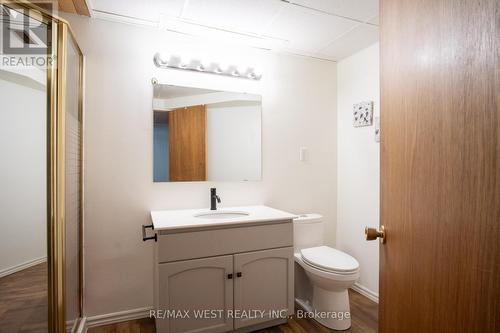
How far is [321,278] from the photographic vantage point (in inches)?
73.0

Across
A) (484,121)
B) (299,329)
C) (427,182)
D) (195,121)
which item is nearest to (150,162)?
(195,121)

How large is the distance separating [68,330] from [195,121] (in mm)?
1540

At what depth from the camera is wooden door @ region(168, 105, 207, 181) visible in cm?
208

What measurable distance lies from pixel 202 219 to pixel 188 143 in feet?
2.17

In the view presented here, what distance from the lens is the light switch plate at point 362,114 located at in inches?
88.1

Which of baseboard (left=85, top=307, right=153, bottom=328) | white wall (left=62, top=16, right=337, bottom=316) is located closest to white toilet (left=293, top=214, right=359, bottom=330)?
white wall (left=62, top=16, right=337, bottom=316)

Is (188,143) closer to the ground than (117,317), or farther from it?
farther from it

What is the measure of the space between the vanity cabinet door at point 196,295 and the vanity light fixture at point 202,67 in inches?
56.3

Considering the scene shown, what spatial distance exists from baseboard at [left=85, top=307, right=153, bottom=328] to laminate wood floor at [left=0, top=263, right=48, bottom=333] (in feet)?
2.31

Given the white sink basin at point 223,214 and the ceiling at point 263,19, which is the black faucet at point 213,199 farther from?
the ceiling at point 263,19

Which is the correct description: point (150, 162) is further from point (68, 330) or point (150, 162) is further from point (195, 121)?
point (68, 330)

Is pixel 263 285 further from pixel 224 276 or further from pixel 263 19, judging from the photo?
pixel 263 19

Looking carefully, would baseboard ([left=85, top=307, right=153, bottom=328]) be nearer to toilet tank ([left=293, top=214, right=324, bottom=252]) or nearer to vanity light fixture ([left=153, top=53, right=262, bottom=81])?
toilet tank ([left=293, top=214, right=324, bottom=252])
